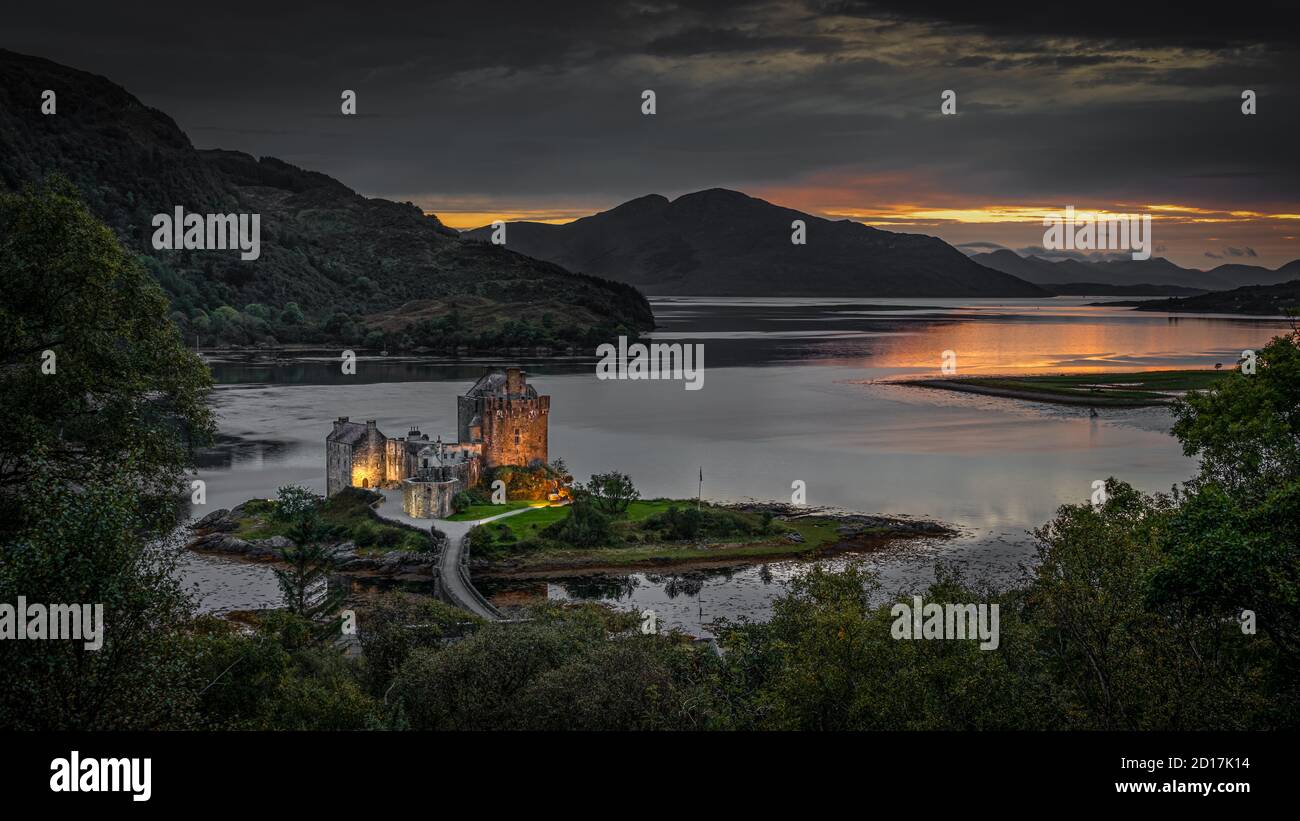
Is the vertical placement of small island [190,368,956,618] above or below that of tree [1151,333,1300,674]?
below

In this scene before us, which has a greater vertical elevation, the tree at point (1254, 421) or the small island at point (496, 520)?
the tree at point (1254, 421)

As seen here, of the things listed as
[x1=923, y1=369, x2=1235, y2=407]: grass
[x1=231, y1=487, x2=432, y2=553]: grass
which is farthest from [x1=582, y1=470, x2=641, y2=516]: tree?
[x1=923, y1=369, x2=1235, y2=407]: grass

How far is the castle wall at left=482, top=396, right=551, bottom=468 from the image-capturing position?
2488 inches

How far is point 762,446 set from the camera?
89.3 m

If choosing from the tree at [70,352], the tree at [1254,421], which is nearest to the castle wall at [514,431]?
the tree at [1254,421]

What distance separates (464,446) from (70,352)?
130ft

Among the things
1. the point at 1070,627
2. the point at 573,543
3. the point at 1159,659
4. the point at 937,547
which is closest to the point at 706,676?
the point at 1070,627

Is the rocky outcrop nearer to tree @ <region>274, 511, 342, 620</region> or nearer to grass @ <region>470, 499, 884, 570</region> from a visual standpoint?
grass @ <region>470, 499, 884, 570</region>

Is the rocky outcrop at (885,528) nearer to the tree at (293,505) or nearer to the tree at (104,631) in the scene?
the tree at (293,505)

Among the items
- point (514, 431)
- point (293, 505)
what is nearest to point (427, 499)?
point (293, 505)

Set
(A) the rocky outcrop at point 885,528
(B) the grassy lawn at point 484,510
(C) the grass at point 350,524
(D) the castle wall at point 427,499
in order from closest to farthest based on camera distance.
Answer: (C) the grass at point 350,524, (D) the castle wall at point 427,499, (B) the grassy lawn at point 484,510, (A) the rocky outcrop at point 885,528

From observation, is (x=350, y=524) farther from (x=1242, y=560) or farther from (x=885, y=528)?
(x=1242, y=560)

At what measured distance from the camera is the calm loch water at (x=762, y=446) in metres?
50.8
